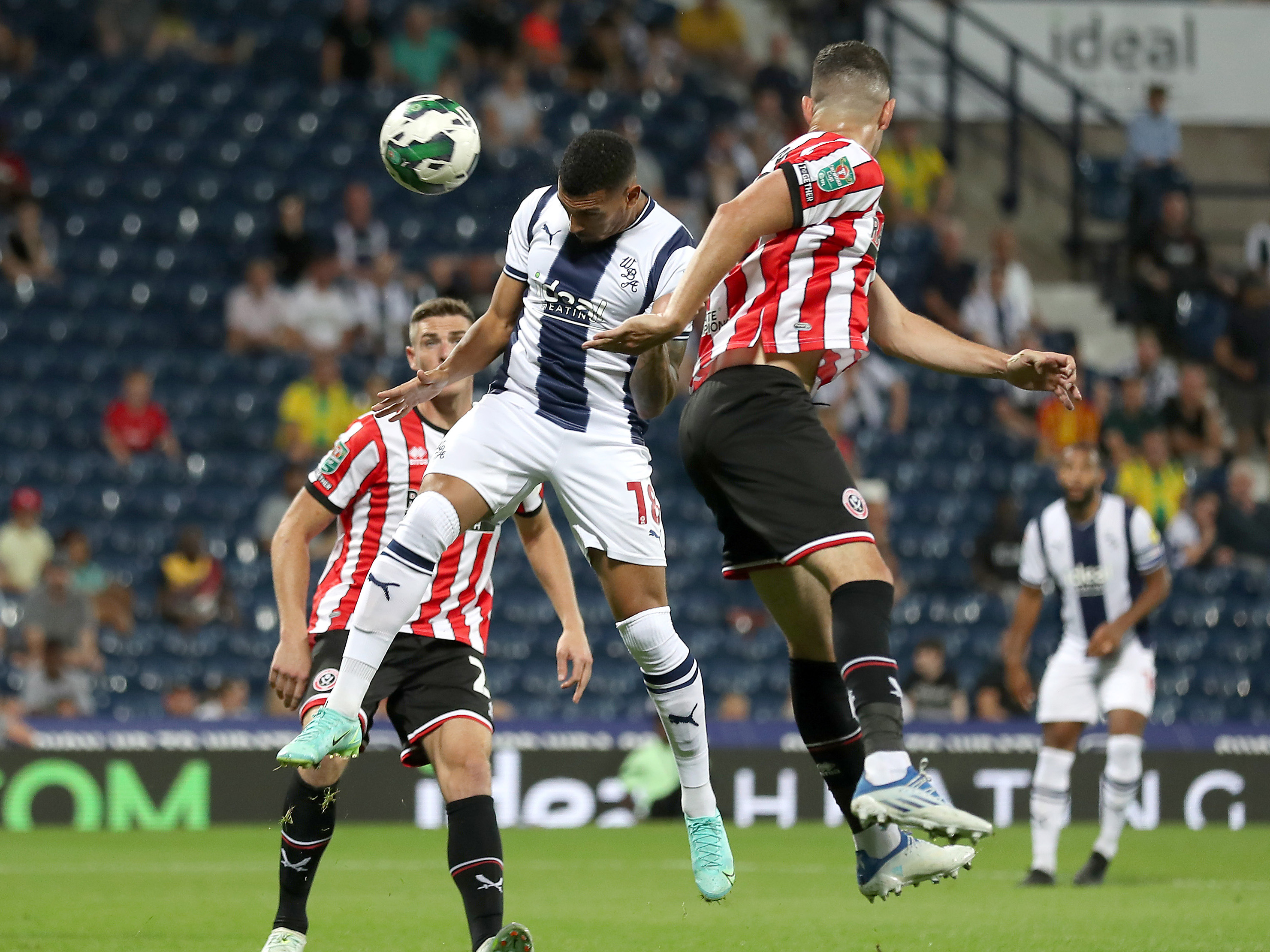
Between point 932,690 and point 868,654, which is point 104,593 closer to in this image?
point 932,690

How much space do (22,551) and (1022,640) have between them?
25.5 ft

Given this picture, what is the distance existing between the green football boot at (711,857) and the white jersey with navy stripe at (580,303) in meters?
1.32

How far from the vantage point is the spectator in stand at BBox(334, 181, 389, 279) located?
1602 centimetres

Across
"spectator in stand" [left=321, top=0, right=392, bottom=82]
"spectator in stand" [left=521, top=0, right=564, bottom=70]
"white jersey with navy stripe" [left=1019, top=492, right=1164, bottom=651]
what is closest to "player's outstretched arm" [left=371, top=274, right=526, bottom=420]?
"white jersey with navy stripe" [left=1019, top=492, right=1164, bottom=651]

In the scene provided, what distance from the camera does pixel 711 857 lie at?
19.4ft

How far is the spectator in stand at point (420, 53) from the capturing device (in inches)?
690

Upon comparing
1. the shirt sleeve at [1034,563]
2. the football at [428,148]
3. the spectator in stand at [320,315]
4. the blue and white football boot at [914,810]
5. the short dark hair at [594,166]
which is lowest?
the blue and white football boot at [914,810]

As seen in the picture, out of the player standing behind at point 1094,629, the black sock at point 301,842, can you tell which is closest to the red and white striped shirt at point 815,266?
the black sock at point 301,842

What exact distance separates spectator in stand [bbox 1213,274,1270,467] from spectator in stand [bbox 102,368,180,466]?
1029 centimetres

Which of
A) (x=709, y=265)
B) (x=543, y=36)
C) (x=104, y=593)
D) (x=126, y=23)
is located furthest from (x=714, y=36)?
(x=709, y=265)

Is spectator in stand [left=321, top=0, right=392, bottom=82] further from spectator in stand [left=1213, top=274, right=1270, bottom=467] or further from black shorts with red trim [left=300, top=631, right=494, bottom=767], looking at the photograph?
black shorts with red trim [left=300, top=631, right=494, bottom=767]

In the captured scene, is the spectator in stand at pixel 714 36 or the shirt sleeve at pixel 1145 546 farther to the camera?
the spectator in stand at pixel 714 36

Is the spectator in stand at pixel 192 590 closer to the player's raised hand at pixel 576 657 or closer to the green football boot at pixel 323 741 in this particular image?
the player's raised hand at pixel 576 657

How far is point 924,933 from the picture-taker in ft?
24.2
